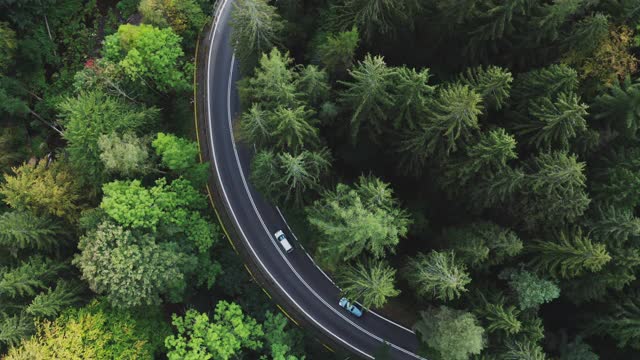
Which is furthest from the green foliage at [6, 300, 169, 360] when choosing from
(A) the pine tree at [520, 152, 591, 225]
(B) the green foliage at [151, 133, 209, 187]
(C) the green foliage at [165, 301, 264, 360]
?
(A) the pine tree at [520, 152, 591, 225]

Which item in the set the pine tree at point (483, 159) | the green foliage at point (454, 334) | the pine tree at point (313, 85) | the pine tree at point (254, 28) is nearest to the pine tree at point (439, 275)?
the green foliage at point (454, 334)

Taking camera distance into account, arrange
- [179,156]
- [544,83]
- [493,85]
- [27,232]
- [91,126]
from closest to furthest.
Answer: [493,85] < [544,83] < [27,232] < [91,126] < [179,156]

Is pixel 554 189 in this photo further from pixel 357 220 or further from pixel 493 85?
pixel 357 220

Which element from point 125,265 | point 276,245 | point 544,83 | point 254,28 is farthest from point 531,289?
point 125,265

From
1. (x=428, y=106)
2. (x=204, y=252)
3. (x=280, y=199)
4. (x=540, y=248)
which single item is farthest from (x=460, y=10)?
(x=204, y=252)

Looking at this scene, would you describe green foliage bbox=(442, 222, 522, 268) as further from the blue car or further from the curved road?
the blue car

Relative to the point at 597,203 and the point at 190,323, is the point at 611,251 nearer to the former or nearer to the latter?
the point at 597,203
